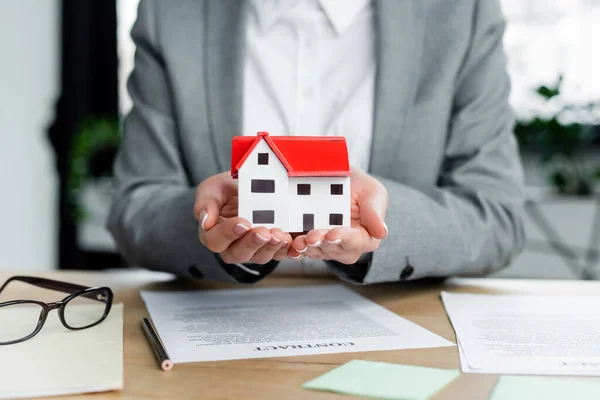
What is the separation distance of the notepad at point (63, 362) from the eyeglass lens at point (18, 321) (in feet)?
0.06

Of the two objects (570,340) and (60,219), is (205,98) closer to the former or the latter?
(570,340)

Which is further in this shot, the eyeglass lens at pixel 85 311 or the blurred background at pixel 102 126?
the blurred background at pixel 102 126

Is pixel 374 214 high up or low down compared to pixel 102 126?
up

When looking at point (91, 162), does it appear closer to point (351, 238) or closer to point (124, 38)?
point (124, 38)

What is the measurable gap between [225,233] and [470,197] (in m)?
0.51

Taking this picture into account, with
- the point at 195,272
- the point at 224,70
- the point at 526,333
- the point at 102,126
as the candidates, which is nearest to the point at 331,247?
the point at 526,333

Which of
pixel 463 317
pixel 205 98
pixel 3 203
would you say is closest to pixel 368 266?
pixel 463 317

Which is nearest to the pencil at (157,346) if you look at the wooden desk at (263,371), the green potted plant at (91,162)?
the wooden desk at (263,371)

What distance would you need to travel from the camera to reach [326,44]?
111 cm

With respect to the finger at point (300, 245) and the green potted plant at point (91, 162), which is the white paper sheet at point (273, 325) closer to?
the finger at point (300, 245)

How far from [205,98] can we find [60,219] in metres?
2.05

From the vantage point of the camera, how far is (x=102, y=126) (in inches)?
107

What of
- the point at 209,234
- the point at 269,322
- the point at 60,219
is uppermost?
the point at 209,234

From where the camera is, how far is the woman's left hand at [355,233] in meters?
0.58
